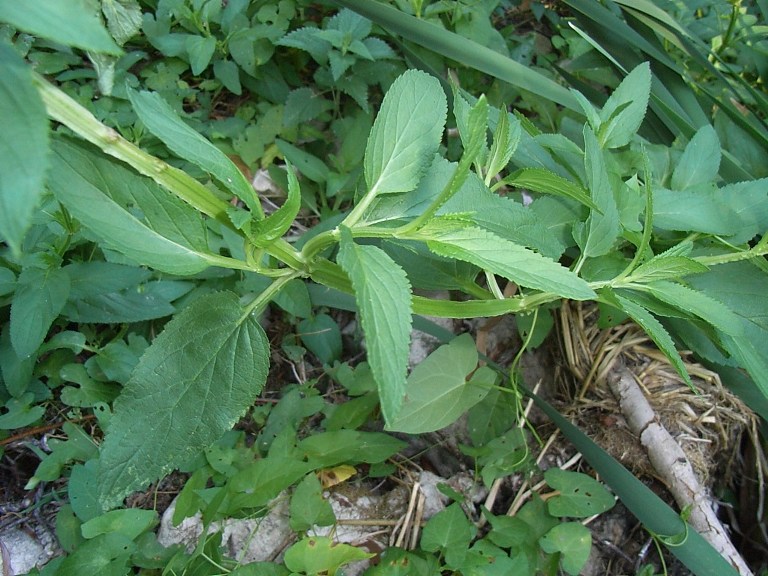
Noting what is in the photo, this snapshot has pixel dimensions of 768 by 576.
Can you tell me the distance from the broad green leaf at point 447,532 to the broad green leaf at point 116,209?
79cm

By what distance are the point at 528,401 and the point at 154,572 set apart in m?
0.92

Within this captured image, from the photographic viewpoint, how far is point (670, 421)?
156cm

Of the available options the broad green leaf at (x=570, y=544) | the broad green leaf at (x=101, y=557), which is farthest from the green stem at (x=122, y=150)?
the broad green leaf at (x=570, y=544)

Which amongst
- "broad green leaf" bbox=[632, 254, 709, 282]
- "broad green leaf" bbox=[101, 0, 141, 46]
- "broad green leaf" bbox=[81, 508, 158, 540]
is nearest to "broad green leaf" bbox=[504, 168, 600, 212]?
"broad green leaf" bbox=[632, 254, 709, 282]

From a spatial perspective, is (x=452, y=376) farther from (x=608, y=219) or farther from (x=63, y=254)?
(x=63, y=254)

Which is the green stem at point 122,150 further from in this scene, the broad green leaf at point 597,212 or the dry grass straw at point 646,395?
the dry grass straw at point 646,395

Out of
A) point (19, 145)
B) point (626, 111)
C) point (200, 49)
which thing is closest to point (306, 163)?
point (200, 49)

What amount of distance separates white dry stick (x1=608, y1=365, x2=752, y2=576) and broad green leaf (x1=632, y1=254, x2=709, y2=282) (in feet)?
1.77

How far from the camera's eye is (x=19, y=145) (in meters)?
0.50

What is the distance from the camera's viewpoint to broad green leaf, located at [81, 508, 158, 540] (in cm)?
124

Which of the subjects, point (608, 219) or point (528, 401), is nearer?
point (608, 219)

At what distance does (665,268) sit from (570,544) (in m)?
0.64

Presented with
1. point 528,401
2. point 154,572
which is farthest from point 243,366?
point 528,401

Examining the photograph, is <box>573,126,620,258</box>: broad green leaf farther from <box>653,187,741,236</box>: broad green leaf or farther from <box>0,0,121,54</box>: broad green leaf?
<box>0,0,121,54</box>: broad green leaf
